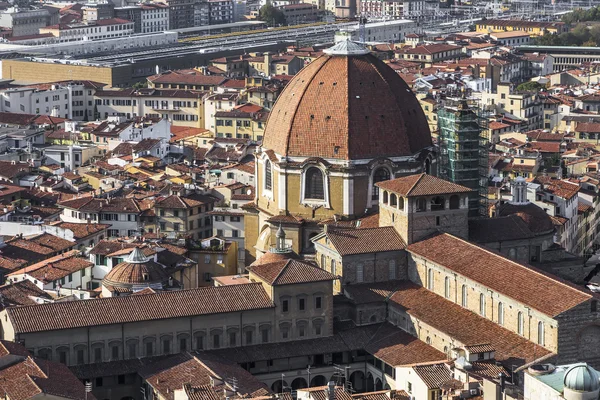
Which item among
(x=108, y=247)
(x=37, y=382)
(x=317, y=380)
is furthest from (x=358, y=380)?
(x=108, y=247)

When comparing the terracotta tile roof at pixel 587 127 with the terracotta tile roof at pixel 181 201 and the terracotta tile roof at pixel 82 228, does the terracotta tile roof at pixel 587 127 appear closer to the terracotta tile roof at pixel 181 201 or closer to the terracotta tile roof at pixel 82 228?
the terracotta tile roof at pixel 181 201

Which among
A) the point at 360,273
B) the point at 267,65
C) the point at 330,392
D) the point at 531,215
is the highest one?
the point at 267,65

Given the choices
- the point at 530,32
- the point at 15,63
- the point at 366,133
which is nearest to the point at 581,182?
the point at 366,133

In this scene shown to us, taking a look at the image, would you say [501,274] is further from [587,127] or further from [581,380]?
[587,127]

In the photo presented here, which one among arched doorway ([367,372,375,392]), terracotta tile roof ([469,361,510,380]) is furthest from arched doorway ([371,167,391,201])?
terracotta tile roof ([469,361,510,380])

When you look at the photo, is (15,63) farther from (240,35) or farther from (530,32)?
(530,32)

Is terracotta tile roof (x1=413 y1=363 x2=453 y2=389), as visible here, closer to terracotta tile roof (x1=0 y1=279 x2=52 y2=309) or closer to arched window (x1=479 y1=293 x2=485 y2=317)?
arched window (x1=479 y1=293 x2=485 y2=317)
